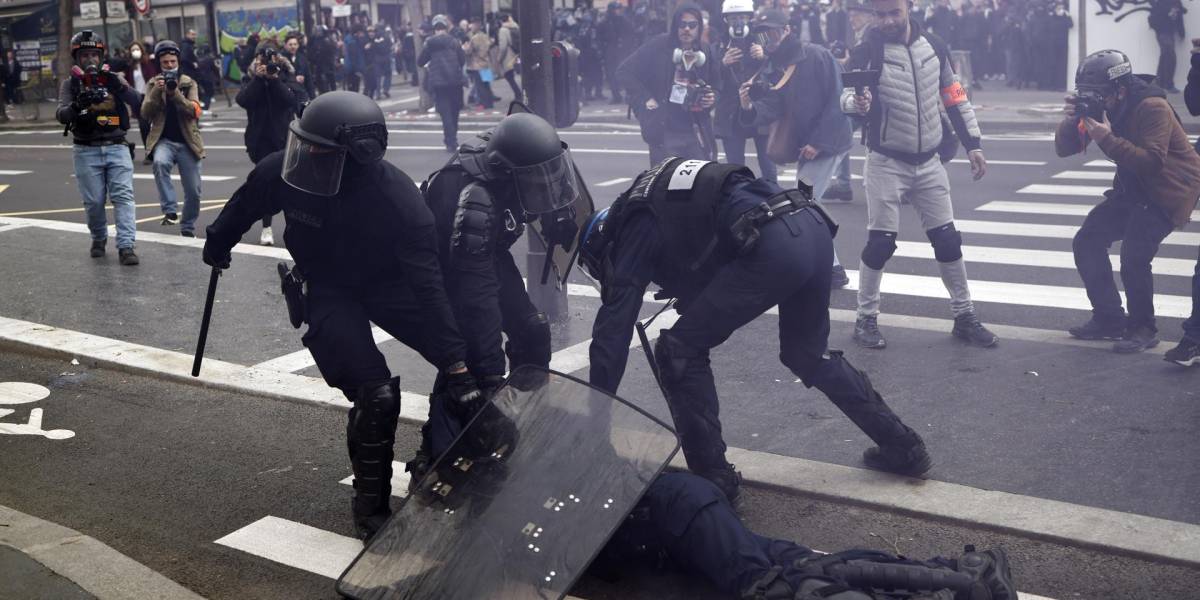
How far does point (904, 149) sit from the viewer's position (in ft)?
23.0

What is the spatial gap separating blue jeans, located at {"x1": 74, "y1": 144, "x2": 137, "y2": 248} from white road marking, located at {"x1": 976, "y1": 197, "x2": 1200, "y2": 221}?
7.39 m

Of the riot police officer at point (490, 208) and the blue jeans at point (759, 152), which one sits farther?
the blue jeans at point (759, 152)

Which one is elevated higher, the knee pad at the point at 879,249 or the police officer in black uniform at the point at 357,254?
the police officer in black uniform at the point at 357,254

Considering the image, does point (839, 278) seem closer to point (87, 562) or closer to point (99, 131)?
point (87, 562)

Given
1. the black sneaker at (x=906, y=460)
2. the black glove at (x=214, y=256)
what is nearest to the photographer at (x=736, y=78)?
the black sneaker at (x=906, y=460)

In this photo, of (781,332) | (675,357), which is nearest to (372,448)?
(675,357)

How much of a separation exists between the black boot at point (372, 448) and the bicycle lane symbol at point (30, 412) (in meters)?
2.13

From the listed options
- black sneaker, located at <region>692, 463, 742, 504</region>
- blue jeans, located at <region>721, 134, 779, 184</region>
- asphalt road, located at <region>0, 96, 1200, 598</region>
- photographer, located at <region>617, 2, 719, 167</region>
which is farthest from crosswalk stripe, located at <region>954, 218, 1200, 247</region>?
black sneaker, located at <region>692, 463, 742, 504</region>

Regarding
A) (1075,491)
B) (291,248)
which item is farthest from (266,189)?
(1075,491)

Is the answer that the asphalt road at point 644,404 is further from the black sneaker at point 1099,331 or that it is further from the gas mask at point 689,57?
the gas mask at point 689,57

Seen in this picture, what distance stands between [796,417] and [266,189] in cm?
271

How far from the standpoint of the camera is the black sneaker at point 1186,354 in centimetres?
642

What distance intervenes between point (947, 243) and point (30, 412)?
4.91 metres

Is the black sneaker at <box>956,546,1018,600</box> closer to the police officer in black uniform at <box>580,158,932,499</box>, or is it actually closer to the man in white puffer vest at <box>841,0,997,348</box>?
the police officer in black uniform at <box>580,158,932,499</box>
